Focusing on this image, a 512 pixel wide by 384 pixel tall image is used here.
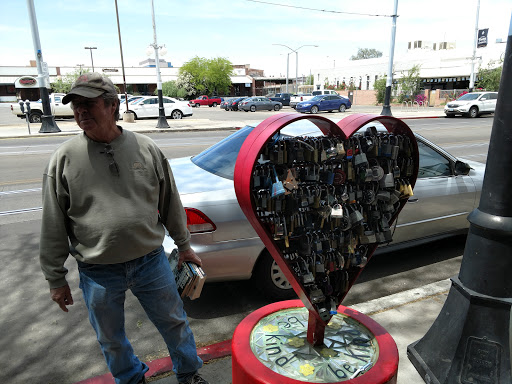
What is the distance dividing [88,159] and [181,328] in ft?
3.81

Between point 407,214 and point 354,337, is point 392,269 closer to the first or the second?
point 407,214

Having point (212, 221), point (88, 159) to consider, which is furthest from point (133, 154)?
point (212, 221)

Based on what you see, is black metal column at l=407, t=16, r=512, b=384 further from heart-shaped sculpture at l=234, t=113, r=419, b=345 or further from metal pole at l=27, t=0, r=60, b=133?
metal pole at l=27, t=0, r=60, b=133

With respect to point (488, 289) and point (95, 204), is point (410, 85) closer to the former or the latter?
point (488, 289)

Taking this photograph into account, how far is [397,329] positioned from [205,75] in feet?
214

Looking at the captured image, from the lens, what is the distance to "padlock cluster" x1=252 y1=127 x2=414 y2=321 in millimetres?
2012

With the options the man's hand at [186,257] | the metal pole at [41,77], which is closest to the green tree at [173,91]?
the metal pole at [41,77]

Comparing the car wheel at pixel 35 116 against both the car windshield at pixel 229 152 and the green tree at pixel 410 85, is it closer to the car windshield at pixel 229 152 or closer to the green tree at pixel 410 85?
the car windshield at pixel 229 152

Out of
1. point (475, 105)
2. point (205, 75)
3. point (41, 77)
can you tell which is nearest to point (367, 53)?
point (205, 75)

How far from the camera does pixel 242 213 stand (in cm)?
347

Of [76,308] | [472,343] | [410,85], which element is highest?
[410,85]

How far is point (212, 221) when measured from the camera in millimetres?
3381

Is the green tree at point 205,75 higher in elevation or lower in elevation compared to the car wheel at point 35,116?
higher

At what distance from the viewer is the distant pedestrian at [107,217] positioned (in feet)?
6.69
